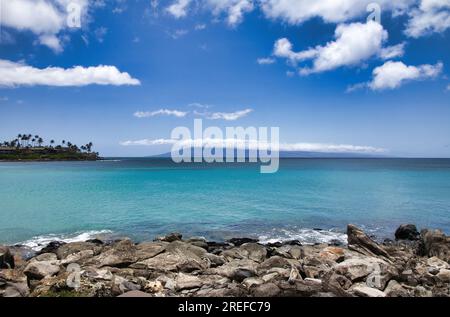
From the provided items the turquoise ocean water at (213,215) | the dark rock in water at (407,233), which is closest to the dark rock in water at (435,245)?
the dark rock in water at (407,233)

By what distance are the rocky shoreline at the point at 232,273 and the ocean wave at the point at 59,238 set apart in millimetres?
4568

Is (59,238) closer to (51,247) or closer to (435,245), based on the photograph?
(51,247)

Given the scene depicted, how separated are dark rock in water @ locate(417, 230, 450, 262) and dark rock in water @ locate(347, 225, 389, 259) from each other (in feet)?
8.63

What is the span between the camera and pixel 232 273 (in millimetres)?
10555

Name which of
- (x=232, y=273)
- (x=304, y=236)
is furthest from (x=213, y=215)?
(x=232, y=273)

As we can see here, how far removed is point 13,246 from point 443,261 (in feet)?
78.0

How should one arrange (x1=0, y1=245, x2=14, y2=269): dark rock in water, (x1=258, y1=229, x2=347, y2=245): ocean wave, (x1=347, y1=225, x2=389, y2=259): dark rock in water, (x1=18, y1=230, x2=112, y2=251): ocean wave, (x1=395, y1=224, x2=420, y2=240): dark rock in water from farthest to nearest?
(x1=395, y1=224, x2=420, y2=240): dark rock in water, (x1=258, y1=229, x2=347, y2=245): ocean wave, (x1=18, y1=230, x2=112, y2=251): ocean wave, (x1=347, y1=225, x2=389, y2=259): dark rock in water, (x1=0, y1=245, x2=14, y2=269): dark rock in water

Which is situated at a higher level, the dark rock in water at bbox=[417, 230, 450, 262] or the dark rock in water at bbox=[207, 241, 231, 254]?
the dark rock in water at bbox=[417, 230, 450, 262]

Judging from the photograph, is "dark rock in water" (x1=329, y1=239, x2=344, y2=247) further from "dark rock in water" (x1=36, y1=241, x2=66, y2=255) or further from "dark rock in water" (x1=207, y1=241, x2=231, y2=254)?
"dark rock in water" (x1=36, y1=241, x2=66, y2=255)

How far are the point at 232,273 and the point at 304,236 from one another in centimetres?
1268

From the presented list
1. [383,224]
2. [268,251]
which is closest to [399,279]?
[268,251]

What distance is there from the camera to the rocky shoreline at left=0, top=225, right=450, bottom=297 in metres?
8.30

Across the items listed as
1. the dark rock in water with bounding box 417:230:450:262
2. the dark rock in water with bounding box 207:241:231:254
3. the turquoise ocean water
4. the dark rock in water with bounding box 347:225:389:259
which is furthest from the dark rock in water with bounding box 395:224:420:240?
the dark rock in water with bounding box 207:241:231:254
